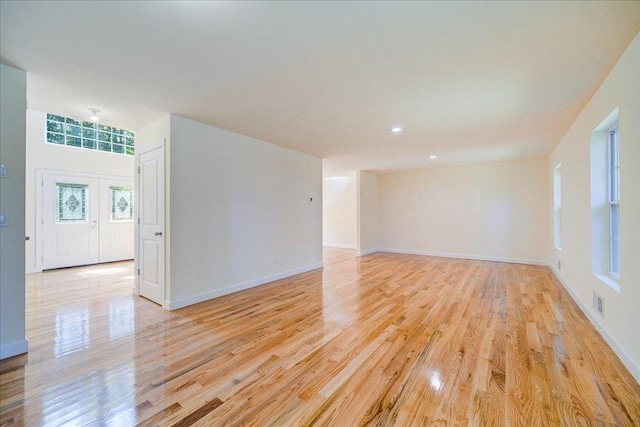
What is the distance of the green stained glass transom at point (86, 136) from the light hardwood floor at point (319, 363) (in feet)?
12.9

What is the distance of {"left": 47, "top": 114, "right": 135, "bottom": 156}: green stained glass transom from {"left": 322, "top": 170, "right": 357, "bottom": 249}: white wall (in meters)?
5.70

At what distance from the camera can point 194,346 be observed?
251cm

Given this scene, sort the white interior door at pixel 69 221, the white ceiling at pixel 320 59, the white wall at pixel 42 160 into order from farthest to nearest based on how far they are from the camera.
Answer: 1. the white interior door at pixel 69 221
2. the white wall at pixel 42 160
3. the white ceiling at pixel 320 59

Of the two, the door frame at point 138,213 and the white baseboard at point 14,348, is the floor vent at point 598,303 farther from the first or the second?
the white baseboard at point 14,348

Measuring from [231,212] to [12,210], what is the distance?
2.26m

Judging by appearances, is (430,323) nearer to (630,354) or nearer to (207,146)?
(630,354)

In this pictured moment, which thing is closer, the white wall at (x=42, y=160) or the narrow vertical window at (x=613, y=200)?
the narrow vertical window at (x=613, y=200)

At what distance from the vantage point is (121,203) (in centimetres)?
690

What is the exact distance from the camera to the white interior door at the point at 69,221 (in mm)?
5746

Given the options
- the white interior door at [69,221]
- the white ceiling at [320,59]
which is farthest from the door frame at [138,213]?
the white interior door at [69,221]

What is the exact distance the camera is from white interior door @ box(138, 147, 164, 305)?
3578 millimetres

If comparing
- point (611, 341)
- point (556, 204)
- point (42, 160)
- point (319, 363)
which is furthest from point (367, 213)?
point (42, 160)

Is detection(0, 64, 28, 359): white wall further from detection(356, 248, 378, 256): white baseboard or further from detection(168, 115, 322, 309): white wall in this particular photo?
detection(356, 248, 378, 256): white baseboard

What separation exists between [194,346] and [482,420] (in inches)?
91.3
